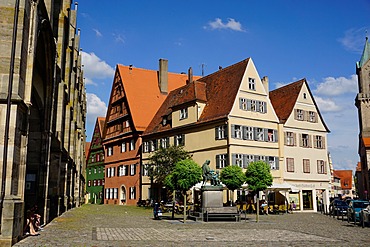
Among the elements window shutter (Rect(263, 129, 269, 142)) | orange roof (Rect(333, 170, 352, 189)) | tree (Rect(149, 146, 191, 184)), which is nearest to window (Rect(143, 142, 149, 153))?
tree (Rect(149, 146, 191, 184))

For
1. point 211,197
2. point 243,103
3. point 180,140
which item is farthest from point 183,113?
point 211,197

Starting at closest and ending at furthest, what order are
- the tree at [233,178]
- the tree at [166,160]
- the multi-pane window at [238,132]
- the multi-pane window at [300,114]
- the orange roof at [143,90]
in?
the tree at [233,178]
the multi-pane window at [238,132]
the tree at [166,160]
the multi-pane window at [300,114]
the orange roof at [143,90]

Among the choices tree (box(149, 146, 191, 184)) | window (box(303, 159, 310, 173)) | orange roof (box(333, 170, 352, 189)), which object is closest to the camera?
tree (box(149, 146, 191, 184))

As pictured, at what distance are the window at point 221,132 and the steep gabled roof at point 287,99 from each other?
23.6 ft

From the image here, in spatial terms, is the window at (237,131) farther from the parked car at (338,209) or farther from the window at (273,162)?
the parked car at (338,209)

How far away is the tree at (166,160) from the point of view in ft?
131

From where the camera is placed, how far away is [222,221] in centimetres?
2450

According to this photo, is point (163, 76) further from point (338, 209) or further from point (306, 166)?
point (338, 209)

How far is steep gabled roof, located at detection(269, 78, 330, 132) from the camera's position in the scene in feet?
140

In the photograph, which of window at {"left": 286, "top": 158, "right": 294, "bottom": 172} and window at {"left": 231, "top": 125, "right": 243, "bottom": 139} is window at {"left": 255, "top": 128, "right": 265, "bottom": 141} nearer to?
window at {"left": 231, "top": 125, "right": 243, "bottom": 139}

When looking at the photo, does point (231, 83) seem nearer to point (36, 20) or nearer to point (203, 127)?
point (203, 127)

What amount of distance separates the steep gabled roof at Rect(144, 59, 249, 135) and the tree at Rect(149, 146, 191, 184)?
3574mm

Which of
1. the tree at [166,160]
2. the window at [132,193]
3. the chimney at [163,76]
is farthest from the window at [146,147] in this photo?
the chimney at [163,76]

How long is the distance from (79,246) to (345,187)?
12874 cm
